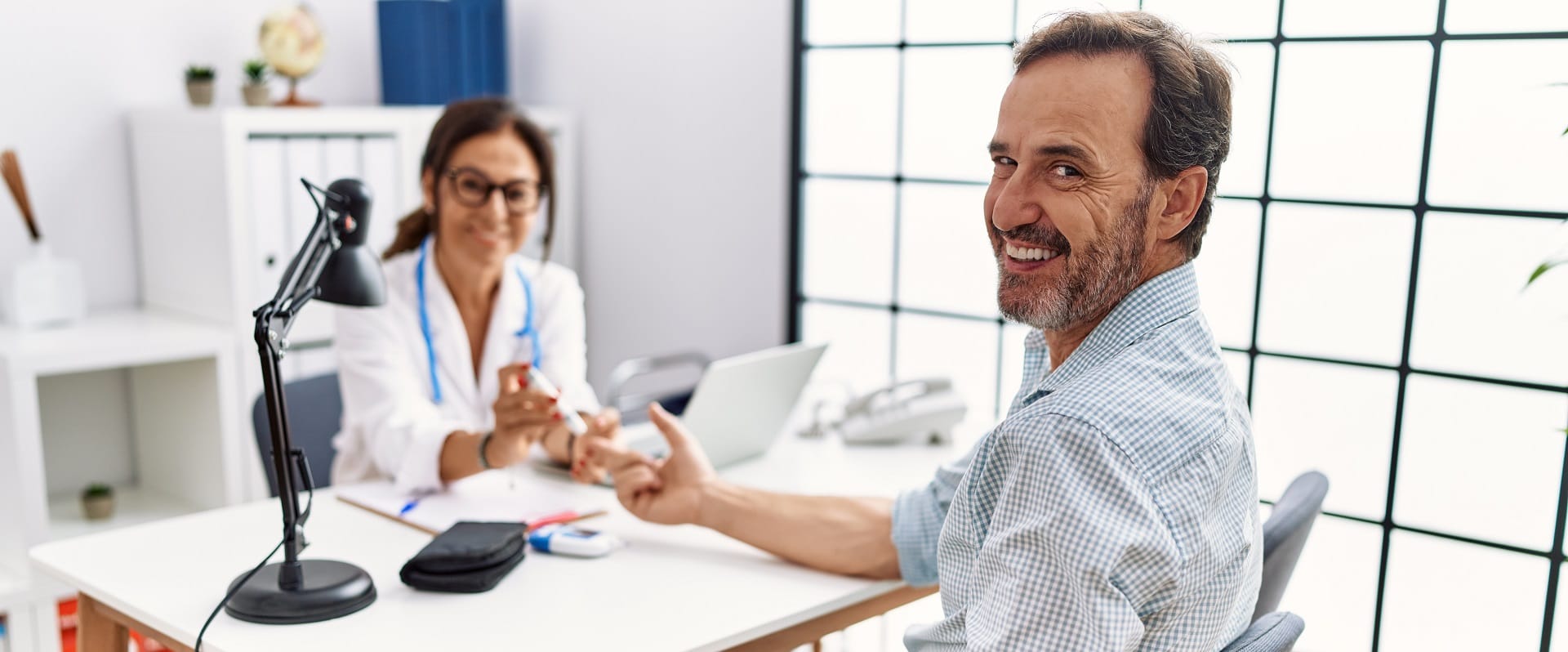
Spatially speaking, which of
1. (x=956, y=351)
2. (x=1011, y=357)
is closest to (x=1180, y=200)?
(x=1011, y=357)

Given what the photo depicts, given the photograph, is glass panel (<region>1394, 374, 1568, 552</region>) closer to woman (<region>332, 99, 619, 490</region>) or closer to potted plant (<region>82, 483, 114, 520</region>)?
woman (<region>332, 99, 619, 490</region>)

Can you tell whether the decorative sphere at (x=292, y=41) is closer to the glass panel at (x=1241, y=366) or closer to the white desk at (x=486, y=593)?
the white desk at (x=486, y=593)

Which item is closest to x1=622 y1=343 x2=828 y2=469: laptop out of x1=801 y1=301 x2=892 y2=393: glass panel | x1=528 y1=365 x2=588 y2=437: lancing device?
x1=528 y1=365 x2=588 y2=437: lancing device

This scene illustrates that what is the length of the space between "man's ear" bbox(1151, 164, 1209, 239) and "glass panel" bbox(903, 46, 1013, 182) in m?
1.47

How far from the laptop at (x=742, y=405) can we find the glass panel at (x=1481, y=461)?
3.62 feet

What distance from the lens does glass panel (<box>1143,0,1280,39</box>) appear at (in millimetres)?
2381

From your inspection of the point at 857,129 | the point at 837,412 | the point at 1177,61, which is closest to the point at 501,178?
the point at 837,412

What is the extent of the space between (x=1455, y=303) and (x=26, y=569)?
2.83 metres

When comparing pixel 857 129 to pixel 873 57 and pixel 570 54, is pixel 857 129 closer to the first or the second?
pixel 873 57

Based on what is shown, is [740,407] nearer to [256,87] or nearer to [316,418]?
[316,418]

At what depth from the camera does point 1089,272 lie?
1.32 meters

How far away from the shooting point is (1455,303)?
2223mm

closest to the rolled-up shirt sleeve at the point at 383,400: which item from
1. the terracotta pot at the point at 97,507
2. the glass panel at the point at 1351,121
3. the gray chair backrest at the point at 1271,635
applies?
the terracotta pot at the point at 97,507

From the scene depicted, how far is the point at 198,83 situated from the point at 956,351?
6.21 ft
